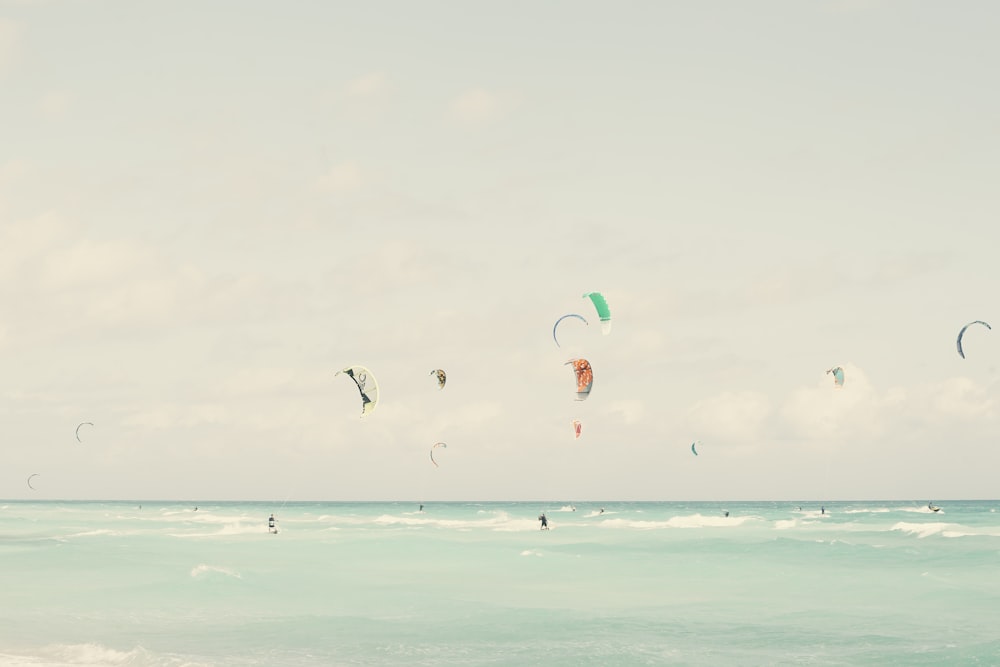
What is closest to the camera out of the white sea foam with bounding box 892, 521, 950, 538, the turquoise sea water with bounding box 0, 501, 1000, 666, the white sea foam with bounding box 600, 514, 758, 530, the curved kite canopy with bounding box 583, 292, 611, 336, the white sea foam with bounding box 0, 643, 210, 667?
the white sea foam with bounding box 0, 643, 210, 667

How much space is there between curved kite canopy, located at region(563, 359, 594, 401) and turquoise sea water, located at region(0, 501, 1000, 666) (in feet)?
21.8

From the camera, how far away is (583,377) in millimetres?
34750

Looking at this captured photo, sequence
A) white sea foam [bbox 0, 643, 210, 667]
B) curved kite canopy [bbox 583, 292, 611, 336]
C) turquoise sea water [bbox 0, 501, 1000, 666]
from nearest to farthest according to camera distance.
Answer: white sea foam [bbox 0, 643, 210, 667] < turquoise sea water [bbox 0, 501, 1000, 666] < curved kite canopy [bbox 583, 292, 611, 336]

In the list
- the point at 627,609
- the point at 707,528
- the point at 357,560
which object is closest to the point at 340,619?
the point at 627,609

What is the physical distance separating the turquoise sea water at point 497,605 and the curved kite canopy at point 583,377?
261 inches

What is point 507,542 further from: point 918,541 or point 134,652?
point 134,652

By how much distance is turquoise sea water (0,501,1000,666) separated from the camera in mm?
20438

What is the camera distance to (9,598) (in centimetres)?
2836

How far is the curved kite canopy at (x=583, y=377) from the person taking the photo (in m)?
33.8

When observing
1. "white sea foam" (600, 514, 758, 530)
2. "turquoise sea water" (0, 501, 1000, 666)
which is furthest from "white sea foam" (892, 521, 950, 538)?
"white sea foam" (600, 514, 758, 530)

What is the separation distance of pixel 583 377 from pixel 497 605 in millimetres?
9834

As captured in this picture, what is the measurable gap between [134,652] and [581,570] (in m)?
22.1

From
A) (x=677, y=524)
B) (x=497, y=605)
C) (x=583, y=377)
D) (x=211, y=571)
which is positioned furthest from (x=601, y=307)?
(x=677, y=524)

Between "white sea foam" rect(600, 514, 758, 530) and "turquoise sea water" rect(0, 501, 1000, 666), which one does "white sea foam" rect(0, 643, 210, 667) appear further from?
"white sea foam" rect(600, 514, 758, 530)
